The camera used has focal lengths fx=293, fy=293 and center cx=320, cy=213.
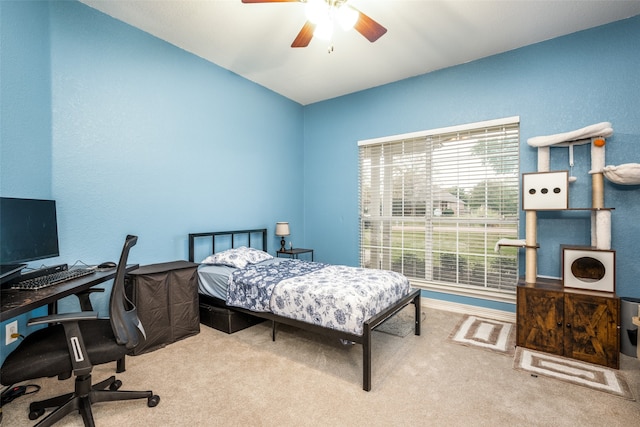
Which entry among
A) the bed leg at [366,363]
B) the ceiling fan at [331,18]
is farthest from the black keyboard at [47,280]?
the ceiling fan at [331,18]

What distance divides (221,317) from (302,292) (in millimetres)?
1120

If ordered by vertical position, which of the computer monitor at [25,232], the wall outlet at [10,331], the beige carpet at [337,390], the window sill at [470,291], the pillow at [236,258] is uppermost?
the computer monitor at [25,232]

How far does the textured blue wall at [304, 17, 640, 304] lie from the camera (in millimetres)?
2807

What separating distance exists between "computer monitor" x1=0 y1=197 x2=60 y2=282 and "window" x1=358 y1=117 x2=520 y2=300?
3570 millimetres

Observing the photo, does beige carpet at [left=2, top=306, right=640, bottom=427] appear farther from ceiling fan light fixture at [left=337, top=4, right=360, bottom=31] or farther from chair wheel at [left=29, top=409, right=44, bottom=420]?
ceiling fan light fixture at [left=337, top=4, right=360, bottom=31]

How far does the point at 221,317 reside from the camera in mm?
3098

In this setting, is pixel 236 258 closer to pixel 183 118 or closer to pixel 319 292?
pixel 319 292

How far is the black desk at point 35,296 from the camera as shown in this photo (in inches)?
57.1

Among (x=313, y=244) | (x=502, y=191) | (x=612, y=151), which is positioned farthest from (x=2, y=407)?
(x=612, y=151)

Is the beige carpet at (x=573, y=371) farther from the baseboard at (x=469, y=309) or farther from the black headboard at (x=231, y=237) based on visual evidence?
the black headboard at (x=231, y=237)

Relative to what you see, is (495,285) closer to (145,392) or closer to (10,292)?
(145,392)

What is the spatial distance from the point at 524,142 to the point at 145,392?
4172mm

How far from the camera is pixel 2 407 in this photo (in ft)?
6.20

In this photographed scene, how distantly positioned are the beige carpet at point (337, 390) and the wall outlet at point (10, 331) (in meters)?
0.40
